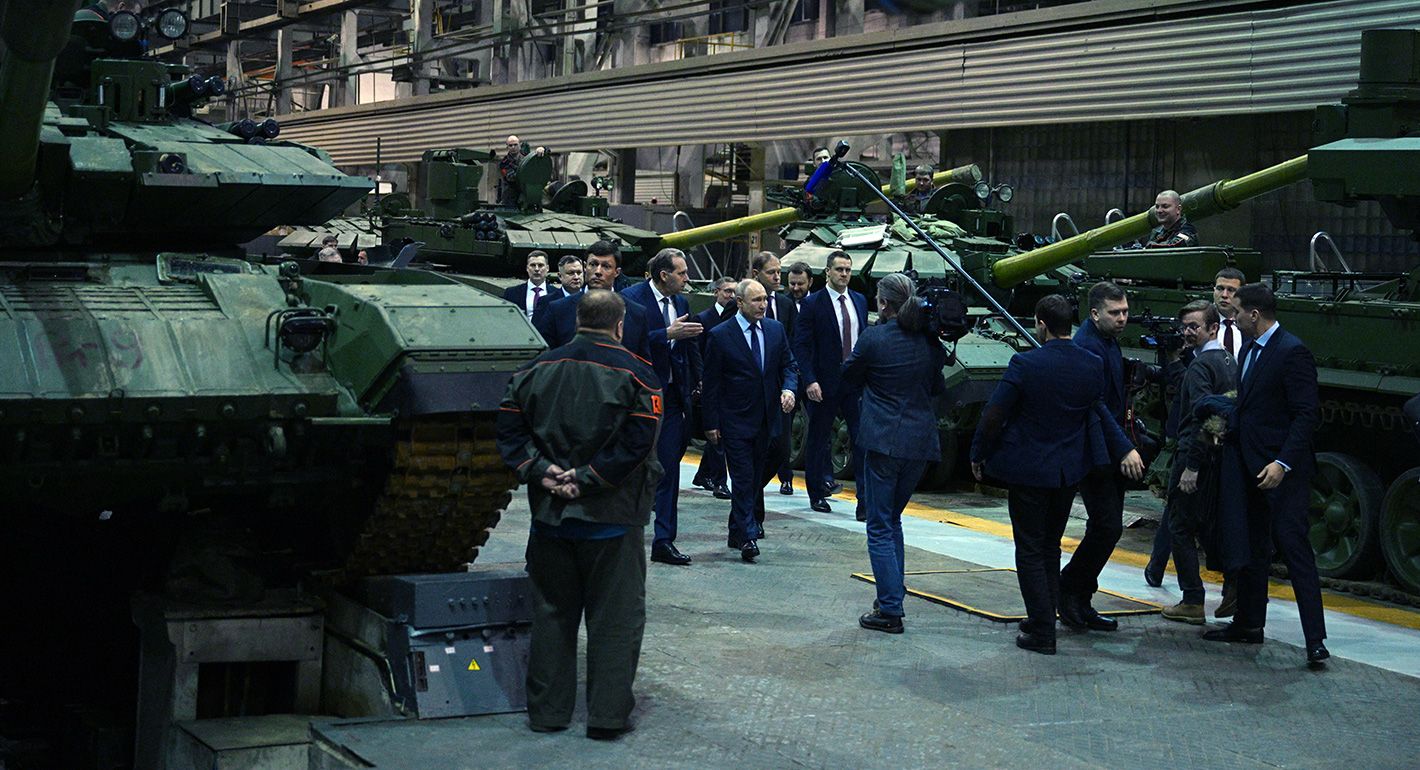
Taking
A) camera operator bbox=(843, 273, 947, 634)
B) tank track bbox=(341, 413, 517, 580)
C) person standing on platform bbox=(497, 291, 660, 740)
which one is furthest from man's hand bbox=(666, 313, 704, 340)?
person standing on platform bbox=(497, 291, 660, 740)

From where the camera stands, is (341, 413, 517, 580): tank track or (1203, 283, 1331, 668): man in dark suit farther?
(1203, 283, 1331, 668): man in dark suit

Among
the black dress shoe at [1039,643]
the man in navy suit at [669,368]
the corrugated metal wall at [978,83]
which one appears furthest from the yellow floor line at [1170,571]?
the corrugated metal wall at [978,83]

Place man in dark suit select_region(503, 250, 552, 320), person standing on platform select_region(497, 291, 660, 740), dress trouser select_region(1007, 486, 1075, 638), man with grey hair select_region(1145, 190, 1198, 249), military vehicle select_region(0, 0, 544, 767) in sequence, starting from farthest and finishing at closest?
man in dark suit select_region(503, 250, 552, 320), man with grey hair select_region(1145, 190, 1198, 249), dress trouser select_region(1007, 486, 1075, 638), military vehicle select_region(0, 0, 544, 767), person standing on platform select_region(497, 291, 660, 740)

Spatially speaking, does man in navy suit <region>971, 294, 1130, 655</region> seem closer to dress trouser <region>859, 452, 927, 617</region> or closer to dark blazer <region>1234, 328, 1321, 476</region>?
dress trouser <region>859, 452, 927, 617</region>

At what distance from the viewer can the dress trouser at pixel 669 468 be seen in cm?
959

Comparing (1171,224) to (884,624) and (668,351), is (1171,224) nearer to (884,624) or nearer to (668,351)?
(668,351)

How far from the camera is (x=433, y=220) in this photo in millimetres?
18156

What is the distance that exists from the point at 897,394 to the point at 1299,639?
230cm

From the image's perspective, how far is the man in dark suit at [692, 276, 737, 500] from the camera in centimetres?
1047

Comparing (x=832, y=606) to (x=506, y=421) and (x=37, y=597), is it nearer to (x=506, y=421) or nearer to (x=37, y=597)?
(x=506, y=421)

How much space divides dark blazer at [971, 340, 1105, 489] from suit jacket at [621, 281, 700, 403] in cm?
235

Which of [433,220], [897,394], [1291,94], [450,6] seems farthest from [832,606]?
[450,6]

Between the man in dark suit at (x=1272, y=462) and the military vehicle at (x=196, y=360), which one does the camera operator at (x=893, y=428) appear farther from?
the military vehicle at (x=196, y=360)

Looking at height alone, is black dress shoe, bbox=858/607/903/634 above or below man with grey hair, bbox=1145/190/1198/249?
below
